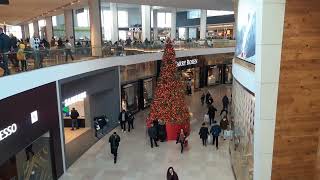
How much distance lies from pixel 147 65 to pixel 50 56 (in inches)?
468

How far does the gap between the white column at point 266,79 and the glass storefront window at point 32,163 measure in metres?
6.52

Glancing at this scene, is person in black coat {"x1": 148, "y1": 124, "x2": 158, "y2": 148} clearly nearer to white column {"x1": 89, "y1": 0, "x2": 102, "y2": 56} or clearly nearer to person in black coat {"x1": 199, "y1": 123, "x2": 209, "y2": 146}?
person in black coat {"x1": 199, "y1": 123, "x2": 209, "y2": 146}

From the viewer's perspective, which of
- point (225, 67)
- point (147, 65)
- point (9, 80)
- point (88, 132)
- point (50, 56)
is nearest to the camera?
point (9, 80)

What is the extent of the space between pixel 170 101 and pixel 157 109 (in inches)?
28.8

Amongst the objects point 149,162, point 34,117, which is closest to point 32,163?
point 34,117

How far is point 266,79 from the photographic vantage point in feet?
22.5

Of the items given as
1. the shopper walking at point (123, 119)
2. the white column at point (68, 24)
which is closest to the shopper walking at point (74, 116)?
the shopper walking at point (123, 119)

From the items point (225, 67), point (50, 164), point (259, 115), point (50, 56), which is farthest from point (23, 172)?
point (225, 67)

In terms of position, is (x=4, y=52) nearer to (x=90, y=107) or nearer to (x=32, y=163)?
(x=32, y=163)

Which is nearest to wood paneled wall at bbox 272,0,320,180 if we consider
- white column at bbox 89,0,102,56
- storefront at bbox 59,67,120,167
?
storefront at bbox 59,67,120,167

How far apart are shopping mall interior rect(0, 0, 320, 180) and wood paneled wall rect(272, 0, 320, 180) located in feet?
0.07

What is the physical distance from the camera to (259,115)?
7098 mm

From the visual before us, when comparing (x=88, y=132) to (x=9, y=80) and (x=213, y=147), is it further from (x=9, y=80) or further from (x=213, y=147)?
(x=9, y=80)

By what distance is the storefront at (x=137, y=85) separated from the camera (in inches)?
766
